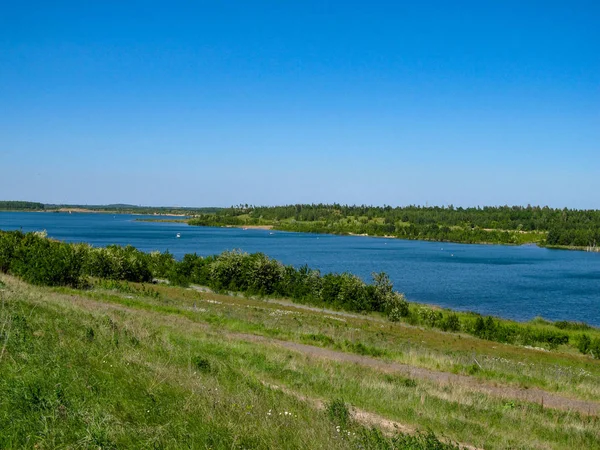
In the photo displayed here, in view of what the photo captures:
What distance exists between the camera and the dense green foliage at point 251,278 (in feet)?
120

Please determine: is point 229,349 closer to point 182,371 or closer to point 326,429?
point 182,371

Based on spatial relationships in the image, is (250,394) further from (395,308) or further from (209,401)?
(395,308)

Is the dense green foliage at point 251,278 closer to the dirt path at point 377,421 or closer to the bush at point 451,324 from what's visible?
the bush at point 451,324

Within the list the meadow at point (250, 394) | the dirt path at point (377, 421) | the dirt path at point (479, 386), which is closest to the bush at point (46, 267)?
the meadow at point (250, 394)

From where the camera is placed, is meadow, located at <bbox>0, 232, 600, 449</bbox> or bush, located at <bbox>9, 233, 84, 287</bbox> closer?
meadow, located at <bbox>0, 232, 600, 449</bbox>

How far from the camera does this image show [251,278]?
5309 cm

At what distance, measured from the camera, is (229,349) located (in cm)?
1503

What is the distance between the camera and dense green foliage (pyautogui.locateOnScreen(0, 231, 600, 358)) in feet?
120

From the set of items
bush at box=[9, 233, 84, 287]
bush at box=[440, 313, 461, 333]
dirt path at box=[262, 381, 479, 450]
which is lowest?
bush at box=[440, 313, 461, 333]

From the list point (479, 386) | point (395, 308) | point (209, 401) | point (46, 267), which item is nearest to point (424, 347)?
point (479, 386)

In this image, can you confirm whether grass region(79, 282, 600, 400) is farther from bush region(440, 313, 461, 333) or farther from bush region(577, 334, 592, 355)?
bush region(440, 313, 461, 333)

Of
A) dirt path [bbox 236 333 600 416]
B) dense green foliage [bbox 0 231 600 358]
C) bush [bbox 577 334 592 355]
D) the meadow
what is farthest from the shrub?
Answer: dirt path [bbox 236 333 600 416]

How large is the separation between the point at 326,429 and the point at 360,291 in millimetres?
40589

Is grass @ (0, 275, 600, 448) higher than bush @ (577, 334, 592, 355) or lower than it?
higher
